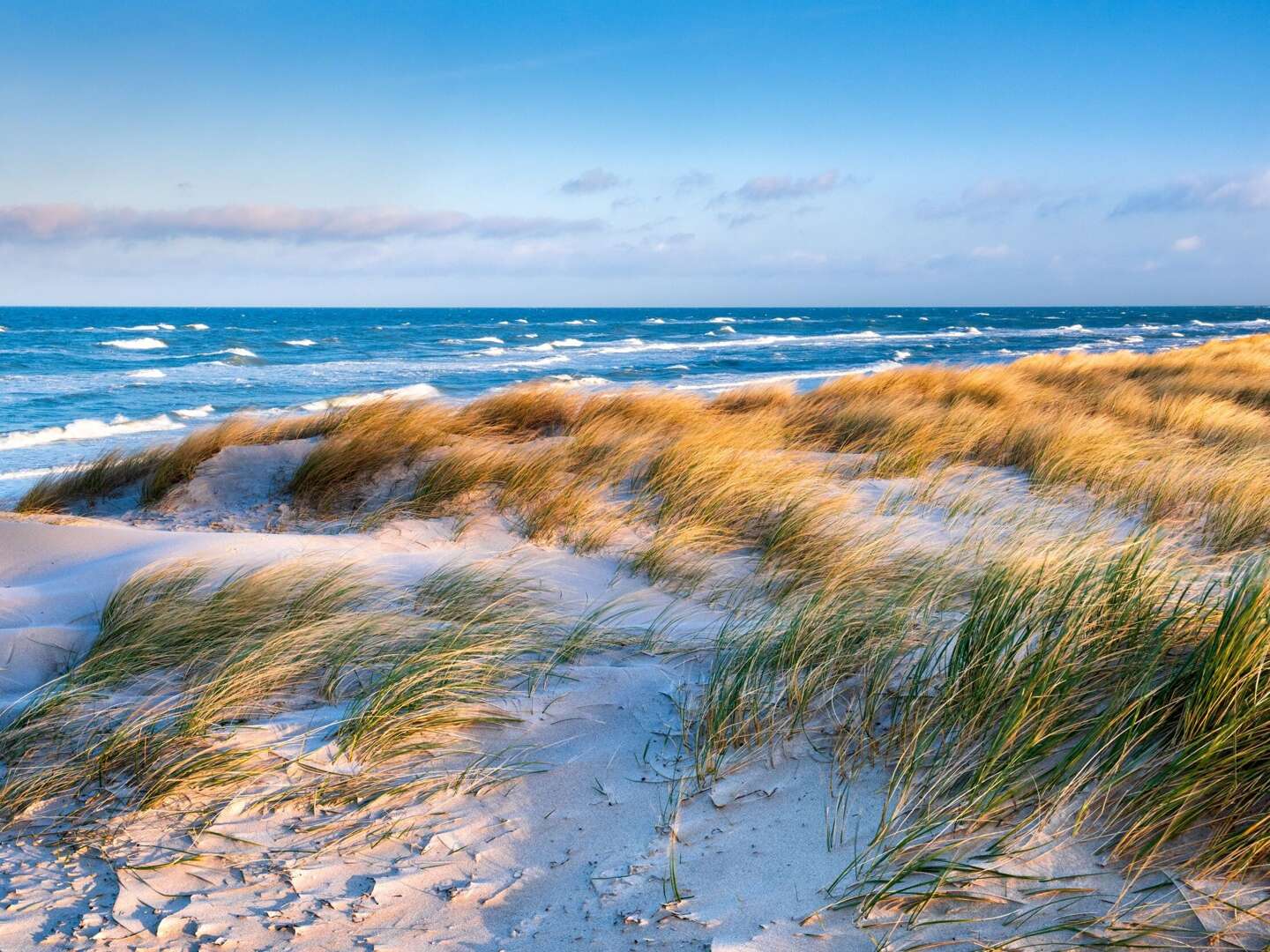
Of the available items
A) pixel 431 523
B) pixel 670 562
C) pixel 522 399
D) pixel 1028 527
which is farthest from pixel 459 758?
pixel 522 399

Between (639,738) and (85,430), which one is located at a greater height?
(639,738)

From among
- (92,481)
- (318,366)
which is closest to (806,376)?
(318,366)

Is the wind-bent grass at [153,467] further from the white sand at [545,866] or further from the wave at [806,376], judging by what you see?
the wave at [806,376]

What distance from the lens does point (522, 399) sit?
8.07 m

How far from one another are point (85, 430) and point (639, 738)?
16.0 meters

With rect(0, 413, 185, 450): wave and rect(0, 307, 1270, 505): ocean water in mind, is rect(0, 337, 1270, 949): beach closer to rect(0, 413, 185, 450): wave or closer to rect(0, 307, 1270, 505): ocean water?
rect(0, 307, 1270, 505): ocean water

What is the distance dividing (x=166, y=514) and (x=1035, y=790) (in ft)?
20.3

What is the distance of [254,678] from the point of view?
2.88 m

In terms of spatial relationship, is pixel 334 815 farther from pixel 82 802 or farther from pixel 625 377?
pixel 625 377

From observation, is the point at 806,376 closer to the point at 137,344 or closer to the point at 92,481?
the point at 92,481

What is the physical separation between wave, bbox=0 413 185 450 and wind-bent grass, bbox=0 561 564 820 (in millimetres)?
12750

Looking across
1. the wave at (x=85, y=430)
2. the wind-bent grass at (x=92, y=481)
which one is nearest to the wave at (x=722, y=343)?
the wave at (x=85, y=430)

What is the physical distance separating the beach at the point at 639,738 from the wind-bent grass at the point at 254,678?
0.01 metres

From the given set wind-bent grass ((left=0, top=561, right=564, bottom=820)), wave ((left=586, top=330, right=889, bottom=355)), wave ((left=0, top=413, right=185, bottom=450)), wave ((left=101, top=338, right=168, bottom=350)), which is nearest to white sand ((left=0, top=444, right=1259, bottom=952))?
wind-bent grass ((left=0, top=561, right=564, bottom=820))
